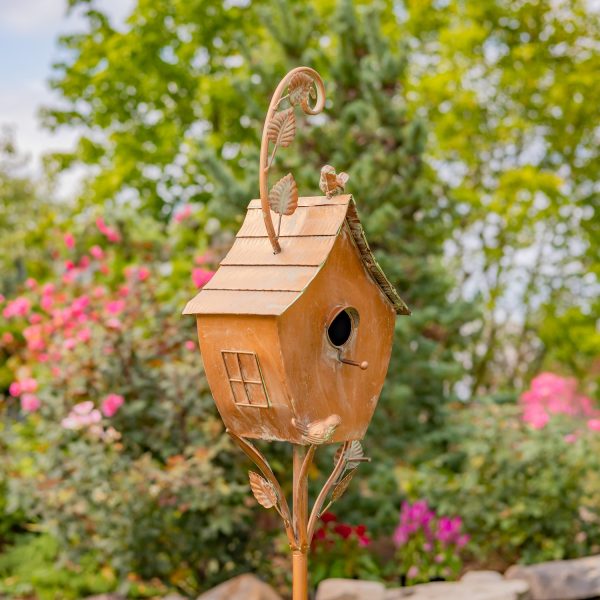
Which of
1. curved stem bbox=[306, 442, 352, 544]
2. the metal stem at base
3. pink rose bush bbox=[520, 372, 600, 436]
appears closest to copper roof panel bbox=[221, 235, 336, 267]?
curved stem bbox=[306, 442, 352, 544]

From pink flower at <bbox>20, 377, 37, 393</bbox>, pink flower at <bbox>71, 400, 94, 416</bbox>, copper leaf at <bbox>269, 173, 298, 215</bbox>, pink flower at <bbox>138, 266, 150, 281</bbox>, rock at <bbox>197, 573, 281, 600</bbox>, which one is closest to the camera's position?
copper leaf at <bbox>269, 173, 298, 215</bbox>

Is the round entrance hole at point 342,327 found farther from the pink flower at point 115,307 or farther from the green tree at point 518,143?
the green tree at point 518,143

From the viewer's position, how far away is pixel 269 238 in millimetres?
2869

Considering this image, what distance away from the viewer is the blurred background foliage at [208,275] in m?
5.32

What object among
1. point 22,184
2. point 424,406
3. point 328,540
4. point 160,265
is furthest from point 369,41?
point 22,184

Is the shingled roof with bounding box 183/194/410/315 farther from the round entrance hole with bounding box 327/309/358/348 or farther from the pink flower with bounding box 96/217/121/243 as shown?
the pink flower with bounding box 96/217/121/243

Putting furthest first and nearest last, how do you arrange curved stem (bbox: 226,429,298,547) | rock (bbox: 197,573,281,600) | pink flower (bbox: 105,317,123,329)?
pink flower (bbox: 105,317,123,329), rock (bbox: 197,573,281,600), curved stem (bbox: 226,429,298,547)

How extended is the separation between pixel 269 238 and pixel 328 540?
10.2 feet

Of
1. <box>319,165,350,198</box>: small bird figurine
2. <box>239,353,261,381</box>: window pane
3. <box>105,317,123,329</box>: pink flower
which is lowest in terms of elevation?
<box>239,353,261,381</box>: window pane

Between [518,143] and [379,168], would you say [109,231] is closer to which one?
[379,168]

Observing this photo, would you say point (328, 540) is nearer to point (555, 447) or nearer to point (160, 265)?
point (555, 447)

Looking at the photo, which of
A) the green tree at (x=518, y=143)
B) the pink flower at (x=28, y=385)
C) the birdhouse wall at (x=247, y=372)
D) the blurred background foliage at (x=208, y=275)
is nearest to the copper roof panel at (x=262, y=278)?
the birdhouse wall at (x=247, y=372)

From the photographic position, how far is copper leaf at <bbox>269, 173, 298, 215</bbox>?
2.78 metres

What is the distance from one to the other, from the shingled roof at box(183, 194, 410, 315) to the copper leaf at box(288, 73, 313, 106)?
35 centimetres
